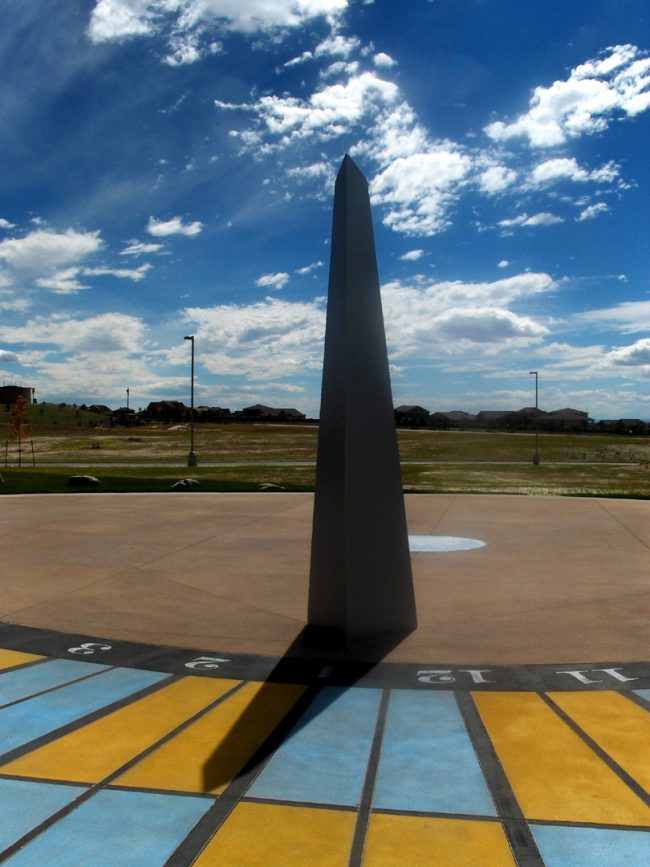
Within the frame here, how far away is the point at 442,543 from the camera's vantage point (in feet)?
43.2

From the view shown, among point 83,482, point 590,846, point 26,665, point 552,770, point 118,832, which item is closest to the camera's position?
point 590,846

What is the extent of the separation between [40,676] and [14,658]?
2.22ft

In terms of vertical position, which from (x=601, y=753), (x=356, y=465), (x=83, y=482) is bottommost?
(x=601, y=753)

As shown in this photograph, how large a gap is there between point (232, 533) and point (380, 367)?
24.2 feet

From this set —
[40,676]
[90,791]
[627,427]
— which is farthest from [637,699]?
[627,427]

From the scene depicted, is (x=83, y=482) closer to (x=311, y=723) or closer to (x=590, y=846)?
(x=311, y=723)

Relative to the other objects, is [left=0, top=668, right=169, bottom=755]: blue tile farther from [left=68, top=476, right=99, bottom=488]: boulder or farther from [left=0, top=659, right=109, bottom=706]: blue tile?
[left=68, top=476, right=99, bottom=488]: boulder

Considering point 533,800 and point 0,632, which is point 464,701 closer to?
point 533,800

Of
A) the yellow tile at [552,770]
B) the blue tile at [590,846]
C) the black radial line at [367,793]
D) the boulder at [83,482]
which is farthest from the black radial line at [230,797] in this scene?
the boulder at [83,482]

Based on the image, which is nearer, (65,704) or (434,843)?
(434,843)

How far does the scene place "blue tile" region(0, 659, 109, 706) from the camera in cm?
573

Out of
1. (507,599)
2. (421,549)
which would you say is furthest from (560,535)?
(507,599)

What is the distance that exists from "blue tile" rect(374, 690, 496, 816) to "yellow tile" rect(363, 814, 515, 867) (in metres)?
0.14

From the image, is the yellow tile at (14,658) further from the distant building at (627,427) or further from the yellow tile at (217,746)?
the distant building at (627,427)
